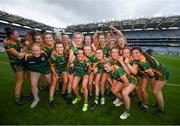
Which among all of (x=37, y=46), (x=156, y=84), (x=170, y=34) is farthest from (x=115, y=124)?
(x=170, y=34)

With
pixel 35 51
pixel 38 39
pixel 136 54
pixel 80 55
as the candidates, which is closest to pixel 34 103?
pixel 35 51

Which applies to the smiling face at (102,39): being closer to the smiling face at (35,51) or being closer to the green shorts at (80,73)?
the green shorts at (80,73)

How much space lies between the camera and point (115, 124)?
14.3 feet

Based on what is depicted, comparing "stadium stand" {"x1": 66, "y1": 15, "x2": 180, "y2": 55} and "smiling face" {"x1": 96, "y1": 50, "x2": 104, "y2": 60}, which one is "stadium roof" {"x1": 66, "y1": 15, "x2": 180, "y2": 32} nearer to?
"stadium stand" {"x1": 66, "y1": 15, "x2": 180, "y2": 55}

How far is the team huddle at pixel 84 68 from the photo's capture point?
15.6ft

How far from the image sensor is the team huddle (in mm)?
4746

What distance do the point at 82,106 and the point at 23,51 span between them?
2382 millimetres

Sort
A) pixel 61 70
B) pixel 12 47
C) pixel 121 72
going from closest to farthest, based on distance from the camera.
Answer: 1. pixel 121 72
2. pixel 12 47
3. pixel 61 70

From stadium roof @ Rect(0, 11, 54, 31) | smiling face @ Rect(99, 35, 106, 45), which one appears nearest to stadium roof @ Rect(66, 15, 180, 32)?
stadium roof @ Rect(0, 11, 54, 31)

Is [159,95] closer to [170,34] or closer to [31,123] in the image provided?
[31,123]

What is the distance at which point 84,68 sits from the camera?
5320 mm

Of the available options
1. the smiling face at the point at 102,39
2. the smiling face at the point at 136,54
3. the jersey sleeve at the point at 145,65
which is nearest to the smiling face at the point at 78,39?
the smiling face at the point at 102,39

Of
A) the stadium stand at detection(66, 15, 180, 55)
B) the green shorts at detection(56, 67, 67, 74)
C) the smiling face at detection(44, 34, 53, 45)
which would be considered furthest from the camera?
the stadium stand at detection(66, 15, 180, 55)

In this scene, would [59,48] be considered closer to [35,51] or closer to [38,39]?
[35,51]
